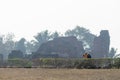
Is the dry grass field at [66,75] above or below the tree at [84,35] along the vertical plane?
below

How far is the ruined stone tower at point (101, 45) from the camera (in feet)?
236

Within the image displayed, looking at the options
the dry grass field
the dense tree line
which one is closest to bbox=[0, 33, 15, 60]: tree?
the dense tree line

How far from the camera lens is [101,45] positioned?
72062 mm

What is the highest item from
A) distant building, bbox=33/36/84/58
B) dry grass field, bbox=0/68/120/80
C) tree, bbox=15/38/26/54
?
tree, bbox=15/38/26/54

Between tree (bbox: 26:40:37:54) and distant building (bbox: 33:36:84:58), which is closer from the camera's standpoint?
distant building (bbox: 33:36:84:58)

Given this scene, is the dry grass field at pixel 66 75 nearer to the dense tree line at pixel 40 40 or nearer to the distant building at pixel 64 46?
the distant building at pixel 64 46

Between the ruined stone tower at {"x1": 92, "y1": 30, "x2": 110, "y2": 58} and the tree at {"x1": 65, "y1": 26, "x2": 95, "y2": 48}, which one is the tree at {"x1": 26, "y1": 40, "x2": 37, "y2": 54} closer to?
the tree at {"x1": 65, "y1": 26, "x2": 95, "y2": 48}

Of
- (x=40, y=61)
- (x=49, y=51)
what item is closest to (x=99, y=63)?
(x=40, y=61)

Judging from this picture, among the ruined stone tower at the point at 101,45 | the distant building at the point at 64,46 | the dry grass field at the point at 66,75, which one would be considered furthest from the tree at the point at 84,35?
the dry grass field at the point at 66,75

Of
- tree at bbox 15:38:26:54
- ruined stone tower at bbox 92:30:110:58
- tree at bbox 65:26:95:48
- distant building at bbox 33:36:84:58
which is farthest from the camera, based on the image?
tree at bbox 65:26:95:48

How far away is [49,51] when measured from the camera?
6550 centimetres

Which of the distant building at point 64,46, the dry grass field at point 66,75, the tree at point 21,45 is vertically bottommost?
the dry grass field at point 66,75

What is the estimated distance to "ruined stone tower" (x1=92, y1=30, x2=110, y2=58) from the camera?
7188cm

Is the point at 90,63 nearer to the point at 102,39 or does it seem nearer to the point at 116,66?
the point at 116,66
